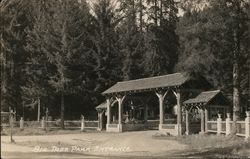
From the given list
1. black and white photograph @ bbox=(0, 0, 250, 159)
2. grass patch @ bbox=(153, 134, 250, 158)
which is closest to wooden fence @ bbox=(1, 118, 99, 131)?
black and white photograph @ bbox=(0, 0, 250, 159)

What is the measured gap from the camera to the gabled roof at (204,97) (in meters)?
31.4

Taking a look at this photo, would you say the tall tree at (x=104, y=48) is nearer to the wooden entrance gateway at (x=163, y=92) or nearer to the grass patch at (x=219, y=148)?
the wooden entrance gateway at (x=163, y=92)

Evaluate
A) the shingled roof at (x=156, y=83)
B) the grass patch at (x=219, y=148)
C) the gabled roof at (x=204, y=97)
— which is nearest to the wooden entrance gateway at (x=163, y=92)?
the shingled roof at (x=156, y=83)

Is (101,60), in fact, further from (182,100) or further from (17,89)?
(182,100)

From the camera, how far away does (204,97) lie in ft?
105

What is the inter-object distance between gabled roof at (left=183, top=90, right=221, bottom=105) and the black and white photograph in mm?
109

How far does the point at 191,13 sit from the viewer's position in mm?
33438

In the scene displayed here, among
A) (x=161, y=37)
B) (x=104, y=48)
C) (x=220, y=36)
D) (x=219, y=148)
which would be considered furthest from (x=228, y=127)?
(x=161, y=37)

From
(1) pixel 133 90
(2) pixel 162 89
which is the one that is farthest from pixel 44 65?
(2) pixel 162 89

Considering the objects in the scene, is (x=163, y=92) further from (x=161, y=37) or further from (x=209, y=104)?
(x=161, y=37)

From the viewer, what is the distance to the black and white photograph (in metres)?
31.6

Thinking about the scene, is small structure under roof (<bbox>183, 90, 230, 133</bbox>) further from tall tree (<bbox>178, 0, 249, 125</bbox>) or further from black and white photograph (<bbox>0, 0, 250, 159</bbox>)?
tall tree (<bbox>178, 0, 249, 125</bbox>)

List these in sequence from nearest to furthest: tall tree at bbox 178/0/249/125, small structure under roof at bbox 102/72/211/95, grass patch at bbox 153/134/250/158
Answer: grass patch at bbox 153/134/250/158, tall tree at bbox 178/0/249/125, small structure under roof at bbox 102/72/211/95

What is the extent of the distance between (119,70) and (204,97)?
79.6 feet
